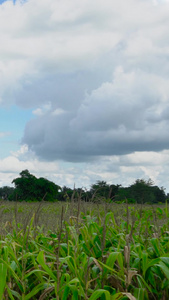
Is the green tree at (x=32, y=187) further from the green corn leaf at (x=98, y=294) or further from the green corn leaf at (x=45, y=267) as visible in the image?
the green corn leaf at (x=98, y=294)

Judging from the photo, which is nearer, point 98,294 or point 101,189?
point 98,294

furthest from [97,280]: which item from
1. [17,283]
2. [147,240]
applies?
[147,240]

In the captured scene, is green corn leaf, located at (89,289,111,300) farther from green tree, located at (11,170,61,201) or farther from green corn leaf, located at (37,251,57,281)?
green tree, located at (11,170,61,201)

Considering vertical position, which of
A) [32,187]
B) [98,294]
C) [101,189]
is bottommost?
[98,294]

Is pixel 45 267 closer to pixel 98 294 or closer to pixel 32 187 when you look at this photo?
pixel 98 294

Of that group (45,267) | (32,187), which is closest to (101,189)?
(45,267)

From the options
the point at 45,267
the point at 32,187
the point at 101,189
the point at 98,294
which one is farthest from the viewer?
the point at 32,187

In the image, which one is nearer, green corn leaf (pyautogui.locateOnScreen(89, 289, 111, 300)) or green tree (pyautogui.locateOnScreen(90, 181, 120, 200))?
green corn leaf (pyautogui.locateOnScreen(89, 289, 111, 300))

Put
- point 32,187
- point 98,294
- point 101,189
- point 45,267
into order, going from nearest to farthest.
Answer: point 98,294
point 45,267
point 101,189
point 32,187

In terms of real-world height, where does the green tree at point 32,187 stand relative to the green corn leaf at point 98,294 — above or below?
above

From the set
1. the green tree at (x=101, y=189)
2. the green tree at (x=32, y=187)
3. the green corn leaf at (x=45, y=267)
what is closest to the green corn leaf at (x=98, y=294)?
the green corn leaf at (x=45, y=267)

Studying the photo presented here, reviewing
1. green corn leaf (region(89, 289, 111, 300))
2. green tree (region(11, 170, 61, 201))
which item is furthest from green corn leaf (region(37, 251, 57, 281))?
green tree (region(11, 170, 61, 201))

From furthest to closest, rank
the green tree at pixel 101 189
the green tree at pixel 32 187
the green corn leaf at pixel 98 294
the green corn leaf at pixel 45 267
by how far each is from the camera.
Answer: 1. the green tree at pixel 32 187
2. the green tree at pixel 101 189
3. the green corn leaf at pixel 45 267
4. the green corn leaf at pixel 98 294

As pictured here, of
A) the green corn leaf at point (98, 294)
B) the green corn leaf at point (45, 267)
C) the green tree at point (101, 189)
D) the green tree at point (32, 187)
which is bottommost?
the green corn leaf at point (98, 294)
